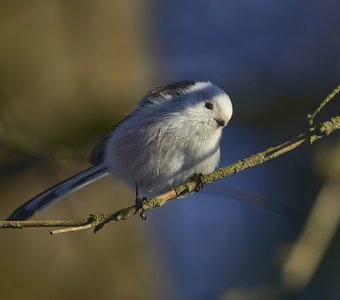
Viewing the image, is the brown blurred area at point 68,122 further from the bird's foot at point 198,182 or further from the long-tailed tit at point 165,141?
the bird's foot at point 198,182

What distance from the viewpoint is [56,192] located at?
2.82m

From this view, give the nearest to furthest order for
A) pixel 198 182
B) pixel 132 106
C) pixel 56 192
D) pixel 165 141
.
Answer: pixel 198 182 < pixel 165 141 < pixel 56 192 < pixel 132 106

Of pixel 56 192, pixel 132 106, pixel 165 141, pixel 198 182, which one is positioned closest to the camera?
pixel 198 182

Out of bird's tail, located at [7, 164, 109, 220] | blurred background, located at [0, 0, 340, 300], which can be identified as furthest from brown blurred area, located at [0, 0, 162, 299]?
bird's tail, located at [7, 164, 109, 220]

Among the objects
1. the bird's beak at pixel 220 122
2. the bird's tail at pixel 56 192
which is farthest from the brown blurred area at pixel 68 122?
the bird's beak at pixel 220 122

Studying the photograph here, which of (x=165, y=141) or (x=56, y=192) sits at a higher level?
(x=56, y=192)

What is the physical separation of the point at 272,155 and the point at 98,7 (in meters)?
2.25

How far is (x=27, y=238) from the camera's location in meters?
3.49

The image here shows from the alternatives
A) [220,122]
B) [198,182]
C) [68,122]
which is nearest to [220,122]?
[220,122]

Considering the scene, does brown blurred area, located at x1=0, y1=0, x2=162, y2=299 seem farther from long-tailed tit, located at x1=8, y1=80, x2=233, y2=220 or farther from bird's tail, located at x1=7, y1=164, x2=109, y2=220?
long-tailed tit, located at x1=8, y1=80, x2=233, y2=220

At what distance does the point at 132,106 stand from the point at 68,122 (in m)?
0.37

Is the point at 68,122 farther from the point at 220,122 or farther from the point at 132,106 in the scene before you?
the point at 220,122

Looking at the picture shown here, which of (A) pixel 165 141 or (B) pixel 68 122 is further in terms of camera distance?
(B) pixel 68 122

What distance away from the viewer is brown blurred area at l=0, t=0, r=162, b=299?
345cm
